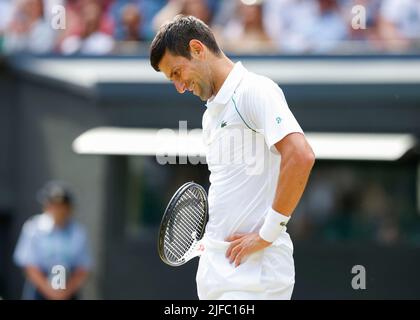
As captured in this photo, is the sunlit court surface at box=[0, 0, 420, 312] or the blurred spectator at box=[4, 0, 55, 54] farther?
the blurred spectator at box=[4, 0, 55, 54]

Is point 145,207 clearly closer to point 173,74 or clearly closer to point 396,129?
point 396,129

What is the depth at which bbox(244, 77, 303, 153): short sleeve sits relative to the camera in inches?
176

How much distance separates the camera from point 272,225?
4527 millimetres

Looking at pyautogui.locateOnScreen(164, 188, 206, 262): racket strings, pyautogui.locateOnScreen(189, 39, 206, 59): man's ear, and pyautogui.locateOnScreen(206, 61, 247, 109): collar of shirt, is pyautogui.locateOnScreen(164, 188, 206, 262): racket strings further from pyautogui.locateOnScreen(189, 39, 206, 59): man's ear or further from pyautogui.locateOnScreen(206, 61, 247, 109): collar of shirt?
pyautogui.locateOnScreen(189, 39, 206, 59): man's ear

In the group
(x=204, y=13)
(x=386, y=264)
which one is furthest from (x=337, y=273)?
(x=204, y=13)

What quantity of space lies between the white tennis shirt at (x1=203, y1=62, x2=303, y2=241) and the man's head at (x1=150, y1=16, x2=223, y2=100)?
10cm

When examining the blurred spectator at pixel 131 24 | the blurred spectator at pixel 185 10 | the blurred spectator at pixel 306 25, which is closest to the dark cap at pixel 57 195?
the blurred spectator at pixel 131 24

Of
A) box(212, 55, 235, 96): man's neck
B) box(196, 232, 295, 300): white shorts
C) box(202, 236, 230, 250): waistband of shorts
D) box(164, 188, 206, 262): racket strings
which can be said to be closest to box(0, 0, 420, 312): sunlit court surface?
box(164, 188, 206, 262): racket strings

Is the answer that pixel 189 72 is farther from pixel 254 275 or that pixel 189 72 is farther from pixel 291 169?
pixel 254 275

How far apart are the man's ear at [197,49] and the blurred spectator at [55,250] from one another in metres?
5.24

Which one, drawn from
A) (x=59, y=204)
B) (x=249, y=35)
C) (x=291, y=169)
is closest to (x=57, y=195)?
(x=59, y=204)

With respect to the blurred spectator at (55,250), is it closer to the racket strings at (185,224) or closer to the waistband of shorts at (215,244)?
the racket strings at (185,224)

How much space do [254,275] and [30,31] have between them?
279 inches

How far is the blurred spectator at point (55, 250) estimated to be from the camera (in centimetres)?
970
